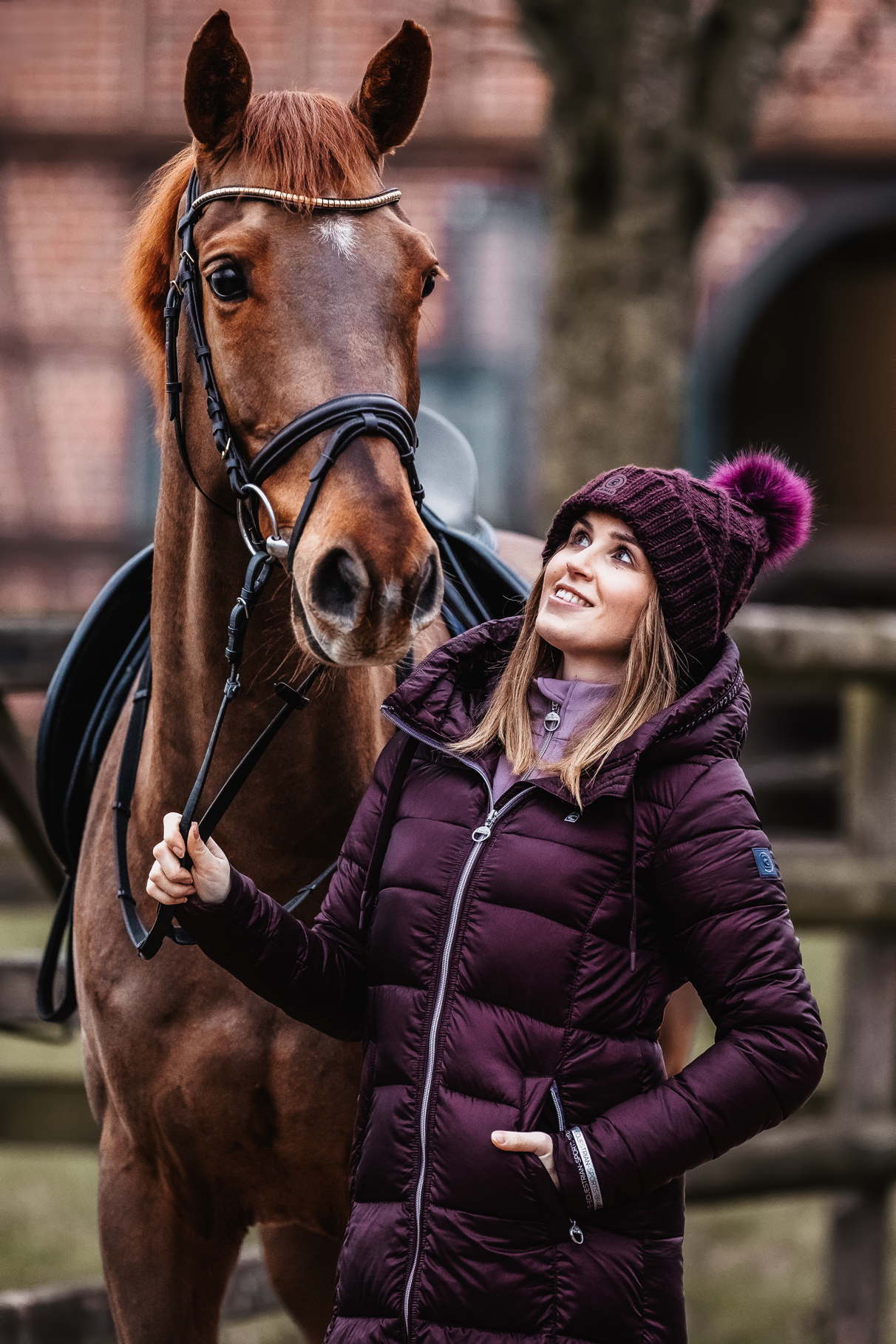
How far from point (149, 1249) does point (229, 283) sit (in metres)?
1.40

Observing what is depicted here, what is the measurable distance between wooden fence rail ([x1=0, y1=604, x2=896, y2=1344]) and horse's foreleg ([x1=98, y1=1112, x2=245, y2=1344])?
145 cm

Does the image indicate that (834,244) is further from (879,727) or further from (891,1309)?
(891,1309)

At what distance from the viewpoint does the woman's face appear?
185 centimetres

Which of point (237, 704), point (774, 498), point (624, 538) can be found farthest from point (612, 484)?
point (237, 704)

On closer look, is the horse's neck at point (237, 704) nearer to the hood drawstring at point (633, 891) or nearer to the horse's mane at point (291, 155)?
the horse's mane at point (291, 155)

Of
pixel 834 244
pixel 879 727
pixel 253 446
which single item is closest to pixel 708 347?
pixel 834 244

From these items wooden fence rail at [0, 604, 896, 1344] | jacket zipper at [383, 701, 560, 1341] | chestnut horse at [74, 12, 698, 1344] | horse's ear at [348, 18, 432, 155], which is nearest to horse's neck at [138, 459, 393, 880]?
chestnut horse at [74, 12, 698, 1344]

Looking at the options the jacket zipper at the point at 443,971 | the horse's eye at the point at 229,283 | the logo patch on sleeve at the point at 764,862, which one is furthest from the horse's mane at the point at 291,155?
the logo patch on sleeve at the point at 764,862

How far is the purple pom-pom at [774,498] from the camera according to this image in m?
1.99

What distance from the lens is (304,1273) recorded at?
2.71m

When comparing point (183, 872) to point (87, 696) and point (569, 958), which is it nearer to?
point (569, 958)

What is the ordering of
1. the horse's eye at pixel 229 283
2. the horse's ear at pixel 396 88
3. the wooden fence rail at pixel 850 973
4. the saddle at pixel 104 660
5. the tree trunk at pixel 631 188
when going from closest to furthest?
the horse's eye at pixel 229 283 < the horse's ear at pixel 396 88 < the saddle at pixel 104 660 < the wooden fence rail at pixel 850 973 < the tree trunk at pixel 631 188

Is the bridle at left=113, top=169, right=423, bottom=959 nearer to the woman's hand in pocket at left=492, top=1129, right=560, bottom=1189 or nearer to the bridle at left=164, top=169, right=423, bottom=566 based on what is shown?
the bridle at left=164, top=169, right=423, bottom=566

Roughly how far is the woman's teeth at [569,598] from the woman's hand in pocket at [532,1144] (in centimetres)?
63
